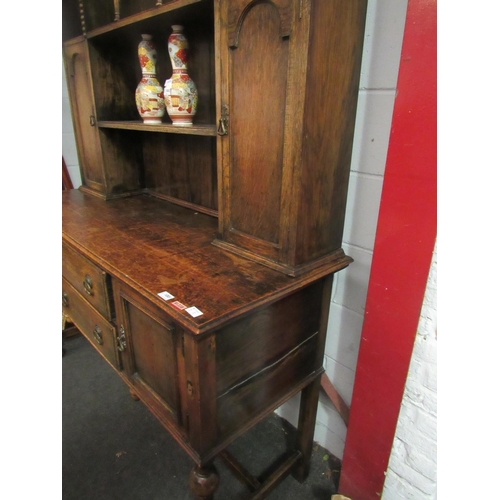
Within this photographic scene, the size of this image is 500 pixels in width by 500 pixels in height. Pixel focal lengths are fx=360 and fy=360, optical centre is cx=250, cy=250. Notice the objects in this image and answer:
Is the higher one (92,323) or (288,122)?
(288,122)

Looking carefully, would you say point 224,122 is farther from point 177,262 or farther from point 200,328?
point 200,328

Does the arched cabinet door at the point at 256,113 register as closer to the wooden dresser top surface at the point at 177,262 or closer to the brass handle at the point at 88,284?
the wooden dresser top surface at the point at 177,262

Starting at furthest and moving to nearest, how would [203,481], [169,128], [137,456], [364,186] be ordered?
[137,456]
[169,128]
[364,186]
[203,481]

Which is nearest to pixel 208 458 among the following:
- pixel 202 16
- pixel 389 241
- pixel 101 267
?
pixel 101 267

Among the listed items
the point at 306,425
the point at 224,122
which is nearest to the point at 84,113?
the point at 224,122

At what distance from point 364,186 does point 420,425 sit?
2.33 ft

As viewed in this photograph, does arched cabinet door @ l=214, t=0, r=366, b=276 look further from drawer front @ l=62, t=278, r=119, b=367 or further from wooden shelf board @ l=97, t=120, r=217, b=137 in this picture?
drawer front @ l=62, t=278, r=119, b=367

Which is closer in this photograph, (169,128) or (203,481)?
(203,481)

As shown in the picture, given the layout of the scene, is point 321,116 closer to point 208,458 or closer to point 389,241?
point 389,241

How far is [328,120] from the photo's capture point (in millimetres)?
898

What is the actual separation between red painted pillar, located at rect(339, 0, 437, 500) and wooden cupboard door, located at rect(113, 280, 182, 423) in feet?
1.85

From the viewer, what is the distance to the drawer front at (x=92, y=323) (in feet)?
3.91

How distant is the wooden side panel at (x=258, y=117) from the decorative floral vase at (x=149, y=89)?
567mm

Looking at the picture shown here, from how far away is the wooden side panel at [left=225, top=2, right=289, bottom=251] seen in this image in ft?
2.77
